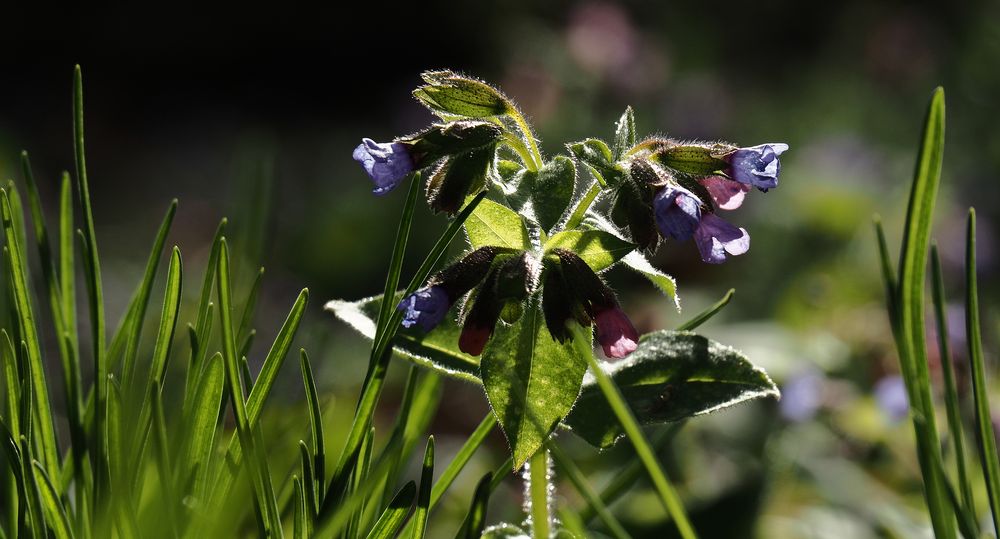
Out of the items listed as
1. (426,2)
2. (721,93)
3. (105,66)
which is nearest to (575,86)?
(721,93)

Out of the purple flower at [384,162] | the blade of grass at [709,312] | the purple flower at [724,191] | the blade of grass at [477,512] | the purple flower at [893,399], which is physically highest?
the purple flower at [724,191]

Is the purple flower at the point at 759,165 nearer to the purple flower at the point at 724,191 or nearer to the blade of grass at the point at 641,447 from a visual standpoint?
the purple flower at the point at 724,191

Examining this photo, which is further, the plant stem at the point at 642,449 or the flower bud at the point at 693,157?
the flower bud at the point at 693,157

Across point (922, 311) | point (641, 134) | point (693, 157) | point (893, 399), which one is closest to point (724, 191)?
point (693, 157)

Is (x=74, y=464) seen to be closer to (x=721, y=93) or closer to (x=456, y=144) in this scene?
(x=456, y=144)

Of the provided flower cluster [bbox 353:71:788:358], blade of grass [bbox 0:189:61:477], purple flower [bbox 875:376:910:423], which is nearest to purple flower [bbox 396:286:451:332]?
flower cluster [bbox 353:71:788:358]

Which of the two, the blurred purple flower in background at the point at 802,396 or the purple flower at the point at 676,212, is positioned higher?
the purple flower at the point at 676,212

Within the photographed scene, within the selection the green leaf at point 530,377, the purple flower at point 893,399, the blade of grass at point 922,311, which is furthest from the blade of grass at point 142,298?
the purple flower at point 893,399

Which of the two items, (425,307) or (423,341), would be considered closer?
(425,307)

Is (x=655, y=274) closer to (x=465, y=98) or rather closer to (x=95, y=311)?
(x=465, y=98)
